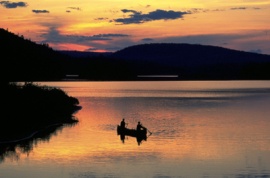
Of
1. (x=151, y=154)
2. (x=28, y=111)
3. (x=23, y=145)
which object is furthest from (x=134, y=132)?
(x=28, y=111)

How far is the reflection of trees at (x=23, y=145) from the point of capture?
41972mm

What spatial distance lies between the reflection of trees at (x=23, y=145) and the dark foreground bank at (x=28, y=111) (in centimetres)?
67

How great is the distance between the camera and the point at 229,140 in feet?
181

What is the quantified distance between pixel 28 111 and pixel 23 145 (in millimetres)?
18482

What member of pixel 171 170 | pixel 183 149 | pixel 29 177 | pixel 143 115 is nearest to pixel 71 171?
pixel 29 177

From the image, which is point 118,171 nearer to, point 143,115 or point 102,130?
point 102,130

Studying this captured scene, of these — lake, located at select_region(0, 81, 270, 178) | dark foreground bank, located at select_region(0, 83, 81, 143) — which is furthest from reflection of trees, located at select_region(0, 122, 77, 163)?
dark foreground bank, located at select_region(0, 83, 81, 143)

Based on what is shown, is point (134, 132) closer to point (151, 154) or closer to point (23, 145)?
point (151, 154)

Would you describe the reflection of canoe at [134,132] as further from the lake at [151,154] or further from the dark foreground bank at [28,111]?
the dark foreground bank at [28,111]

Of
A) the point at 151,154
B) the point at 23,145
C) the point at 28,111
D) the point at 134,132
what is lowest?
the point at 151,154

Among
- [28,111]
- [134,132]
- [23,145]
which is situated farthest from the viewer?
[28,111]

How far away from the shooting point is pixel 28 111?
65.1 metres

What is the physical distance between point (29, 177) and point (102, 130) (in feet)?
102

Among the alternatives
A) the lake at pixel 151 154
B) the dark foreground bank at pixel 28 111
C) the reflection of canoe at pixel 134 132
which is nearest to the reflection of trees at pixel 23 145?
the lake at pixel 151 154
